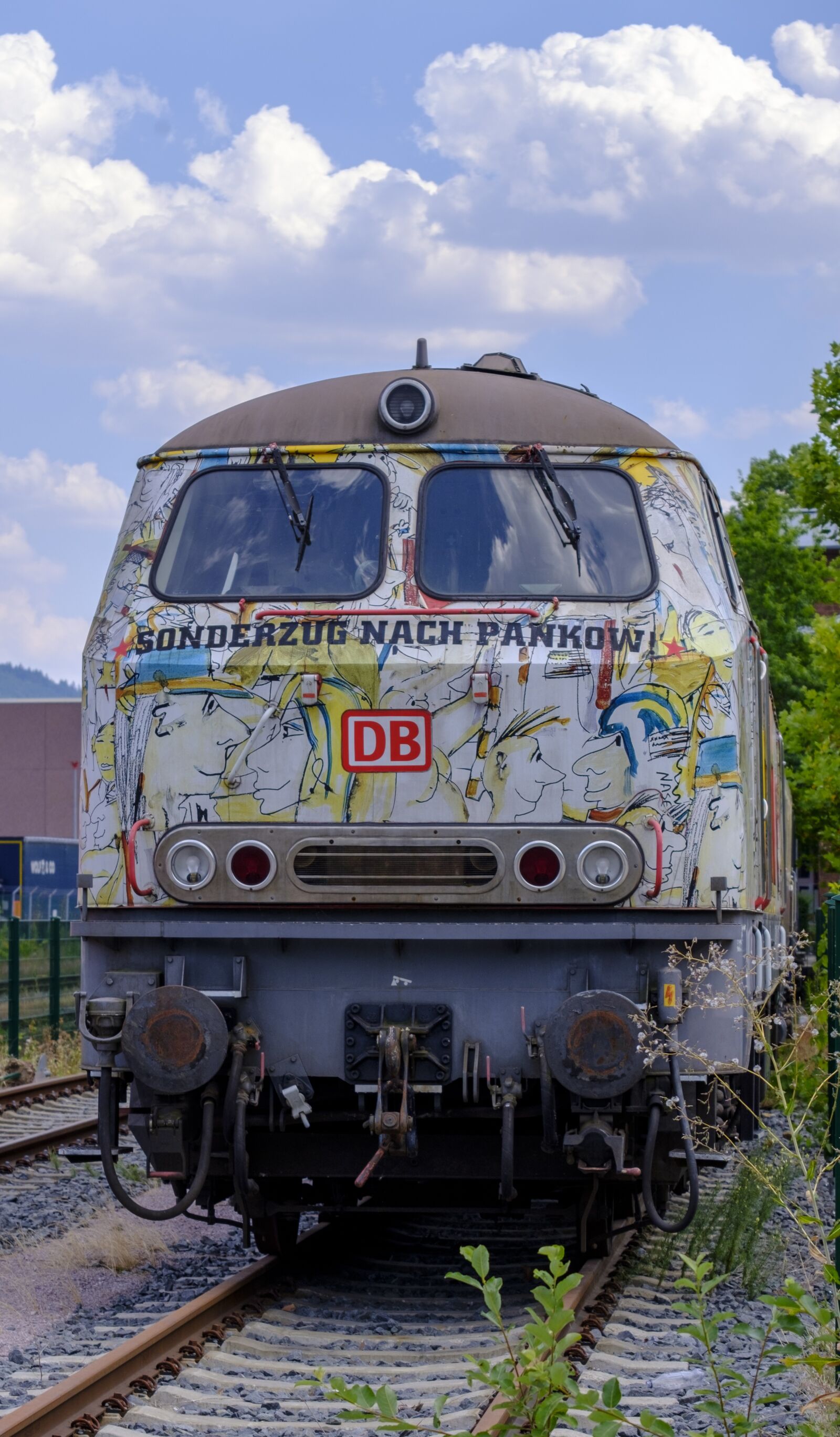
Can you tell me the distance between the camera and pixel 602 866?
6.06m

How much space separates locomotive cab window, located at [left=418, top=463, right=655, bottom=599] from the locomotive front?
14 mm

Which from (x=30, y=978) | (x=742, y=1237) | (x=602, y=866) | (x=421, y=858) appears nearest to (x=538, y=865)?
(x=602, y=866)

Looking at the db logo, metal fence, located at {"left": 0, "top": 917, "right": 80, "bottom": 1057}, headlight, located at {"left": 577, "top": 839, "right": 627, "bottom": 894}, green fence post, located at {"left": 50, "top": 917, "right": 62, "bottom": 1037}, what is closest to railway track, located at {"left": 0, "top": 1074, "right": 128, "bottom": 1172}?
metal fence, located at {"left": 0, "top": 917, "right": 80, "bottom": 1057}

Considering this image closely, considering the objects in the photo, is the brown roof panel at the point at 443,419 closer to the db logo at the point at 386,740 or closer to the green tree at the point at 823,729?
the db logo at the point at 386,740

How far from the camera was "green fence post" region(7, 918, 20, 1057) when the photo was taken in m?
17.0

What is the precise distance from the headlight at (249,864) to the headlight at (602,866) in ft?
3.77

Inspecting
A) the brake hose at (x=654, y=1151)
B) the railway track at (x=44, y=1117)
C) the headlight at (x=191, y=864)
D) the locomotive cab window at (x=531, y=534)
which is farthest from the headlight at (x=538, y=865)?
the railway track at (x=44, y=1117)

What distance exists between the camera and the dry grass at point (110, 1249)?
7520 millimetres

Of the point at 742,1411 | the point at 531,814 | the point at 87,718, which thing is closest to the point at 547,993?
the point at 531,814

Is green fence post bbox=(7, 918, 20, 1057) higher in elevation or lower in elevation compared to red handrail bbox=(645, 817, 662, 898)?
lower

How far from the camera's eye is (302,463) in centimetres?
Result: 689

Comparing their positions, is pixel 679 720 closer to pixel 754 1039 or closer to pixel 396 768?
pixel 396 768

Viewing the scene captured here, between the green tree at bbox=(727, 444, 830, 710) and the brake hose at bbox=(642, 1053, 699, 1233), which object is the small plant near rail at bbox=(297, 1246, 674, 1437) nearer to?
the brake hose at bbox=(642, 1053, 699, 1233)

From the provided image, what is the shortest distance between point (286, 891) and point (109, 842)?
2.53ft
